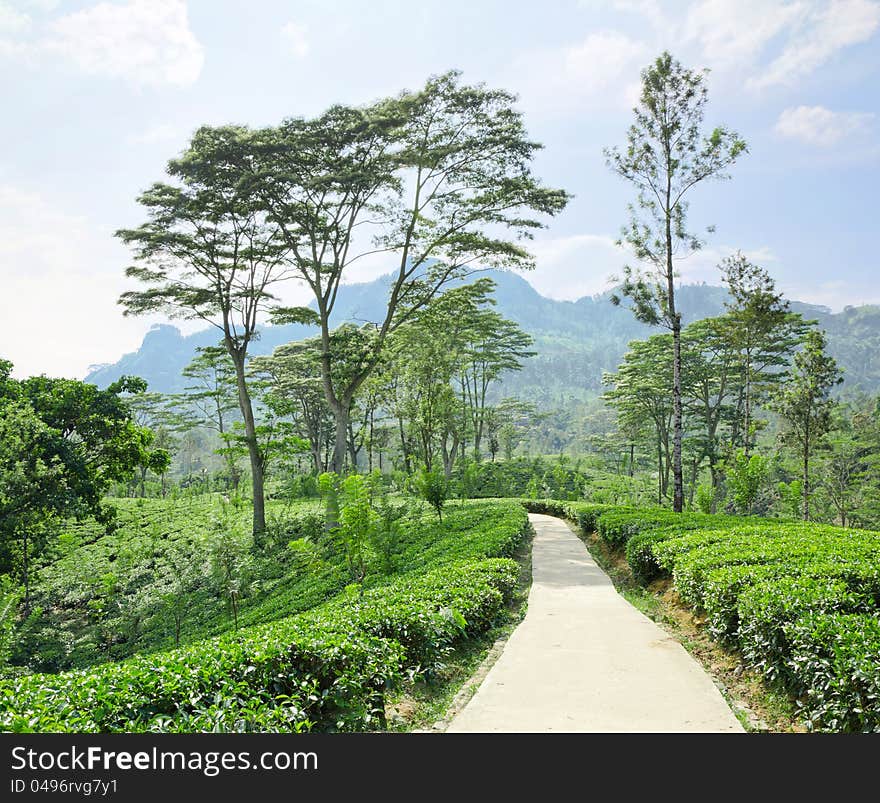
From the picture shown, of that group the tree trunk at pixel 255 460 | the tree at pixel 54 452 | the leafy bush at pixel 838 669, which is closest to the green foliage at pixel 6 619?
the tree at pixel 54 452

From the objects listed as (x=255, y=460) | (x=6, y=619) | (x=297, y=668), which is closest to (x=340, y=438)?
(x=255, y=460)

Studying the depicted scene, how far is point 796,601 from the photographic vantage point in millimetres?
4914

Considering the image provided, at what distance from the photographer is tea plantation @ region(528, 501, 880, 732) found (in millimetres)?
3799

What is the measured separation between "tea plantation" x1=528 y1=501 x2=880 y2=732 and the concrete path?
1.79 ft

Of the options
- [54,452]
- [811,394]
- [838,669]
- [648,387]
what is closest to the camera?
[838,669]

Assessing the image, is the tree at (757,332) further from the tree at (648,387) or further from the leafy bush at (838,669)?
the leafy bush at (838,669)

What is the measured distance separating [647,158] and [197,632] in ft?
54.6

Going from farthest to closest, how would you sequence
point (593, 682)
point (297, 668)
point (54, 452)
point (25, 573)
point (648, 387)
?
point (648, 387) → point (25, 573) → point (54, 452) → point (593, 682) → point (297, 668)

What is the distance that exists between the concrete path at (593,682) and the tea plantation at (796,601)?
0.54 m

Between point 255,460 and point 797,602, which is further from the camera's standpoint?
point 255,460

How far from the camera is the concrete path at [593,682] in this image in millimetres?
4270

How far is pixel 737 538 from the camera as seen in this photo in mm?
8664

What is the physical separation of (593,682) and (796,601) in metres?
1.76

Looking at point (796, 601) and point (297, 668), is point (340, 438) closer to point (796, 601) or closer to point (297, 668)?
point (297, 668)
